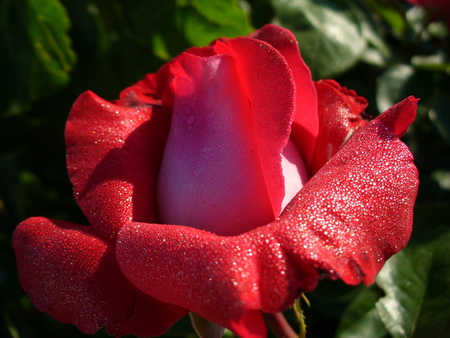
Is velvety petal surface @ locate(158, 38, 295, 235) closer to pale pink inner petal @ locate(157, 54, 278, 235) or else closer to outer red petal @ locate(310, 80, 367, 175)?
pale pink inner petal @ locate(157, 54, 278, 235)

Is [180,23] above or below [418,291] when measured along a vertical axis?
→ above

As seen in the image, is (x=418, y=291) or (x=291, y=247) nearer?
(x=291, y=247)

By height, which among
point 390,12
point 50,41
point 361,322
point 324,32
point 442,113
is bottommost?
point 361,322

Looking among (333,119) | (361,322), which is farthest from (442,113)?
(333,119)

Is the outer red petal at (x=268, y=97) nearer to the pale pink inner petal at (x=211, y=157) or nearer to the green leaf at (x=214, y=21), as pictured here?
the pale pink inner petal at (x=211, y=157)

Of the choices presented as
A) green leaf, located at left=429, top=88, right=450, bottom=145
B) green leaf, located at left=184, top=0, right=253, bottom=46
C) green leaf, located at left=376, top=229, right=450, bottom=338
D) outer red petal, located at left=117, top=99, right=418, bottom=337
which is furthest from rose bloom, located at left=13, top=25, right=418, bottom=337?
green leaf, located at left=429, top=88, right=450, bottom=145

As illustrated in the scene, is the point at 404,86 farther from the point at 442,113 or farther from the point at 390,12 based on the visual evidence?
the point at 390,12
